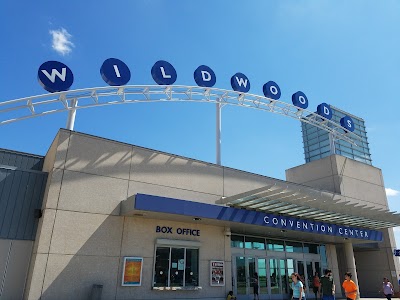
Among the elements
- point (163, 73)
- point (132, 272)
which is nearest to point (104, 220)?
point (132, 272)

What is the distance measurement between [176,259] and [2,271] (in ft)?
22.9

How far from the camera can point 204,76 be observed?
2008 cm

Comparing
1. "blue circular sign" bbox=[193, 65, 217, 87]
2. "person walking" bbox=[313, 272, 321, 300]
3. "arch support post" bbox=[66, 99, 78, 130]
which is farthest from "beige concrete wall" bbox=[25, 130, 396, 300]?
"person walking" bbox=[313, 272, 321, 300]

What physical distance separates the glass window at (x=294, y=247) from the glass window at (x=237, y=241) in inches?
155

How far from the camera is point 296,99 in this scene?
24.4m

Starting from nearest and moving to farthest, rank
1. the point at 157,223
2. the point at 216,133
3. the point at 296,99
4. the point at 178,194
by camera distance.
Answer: the point at 157,223 < the point at 178,194 < the point at 216,133 < the point at 296,99

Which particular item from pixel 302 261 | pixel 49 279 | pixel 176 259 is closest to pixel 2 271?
pixel 49 279

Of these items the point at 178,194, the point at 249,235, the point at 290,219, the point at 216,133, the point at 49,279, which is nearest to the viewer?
the point at 49,279

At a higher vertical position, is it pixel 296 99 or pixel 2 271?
pixel 296 99

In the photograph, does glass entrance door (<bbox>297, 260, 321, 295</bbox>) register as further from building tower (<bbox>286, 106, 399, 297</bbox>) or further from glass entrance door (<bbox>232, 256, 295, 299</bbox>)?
building tower (<bbox>286, 106, 399, 297</bbox>)

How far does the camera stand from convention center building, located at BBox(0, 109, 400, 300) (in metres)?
13.0

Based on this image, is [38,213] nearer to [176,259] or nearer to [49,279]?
[49,279]

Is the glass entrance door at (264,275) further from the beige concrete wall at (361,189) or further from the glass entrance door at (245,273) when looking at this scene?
the beige concrete wall at (361,189)

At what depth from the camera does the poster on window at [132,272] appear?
13844mm
